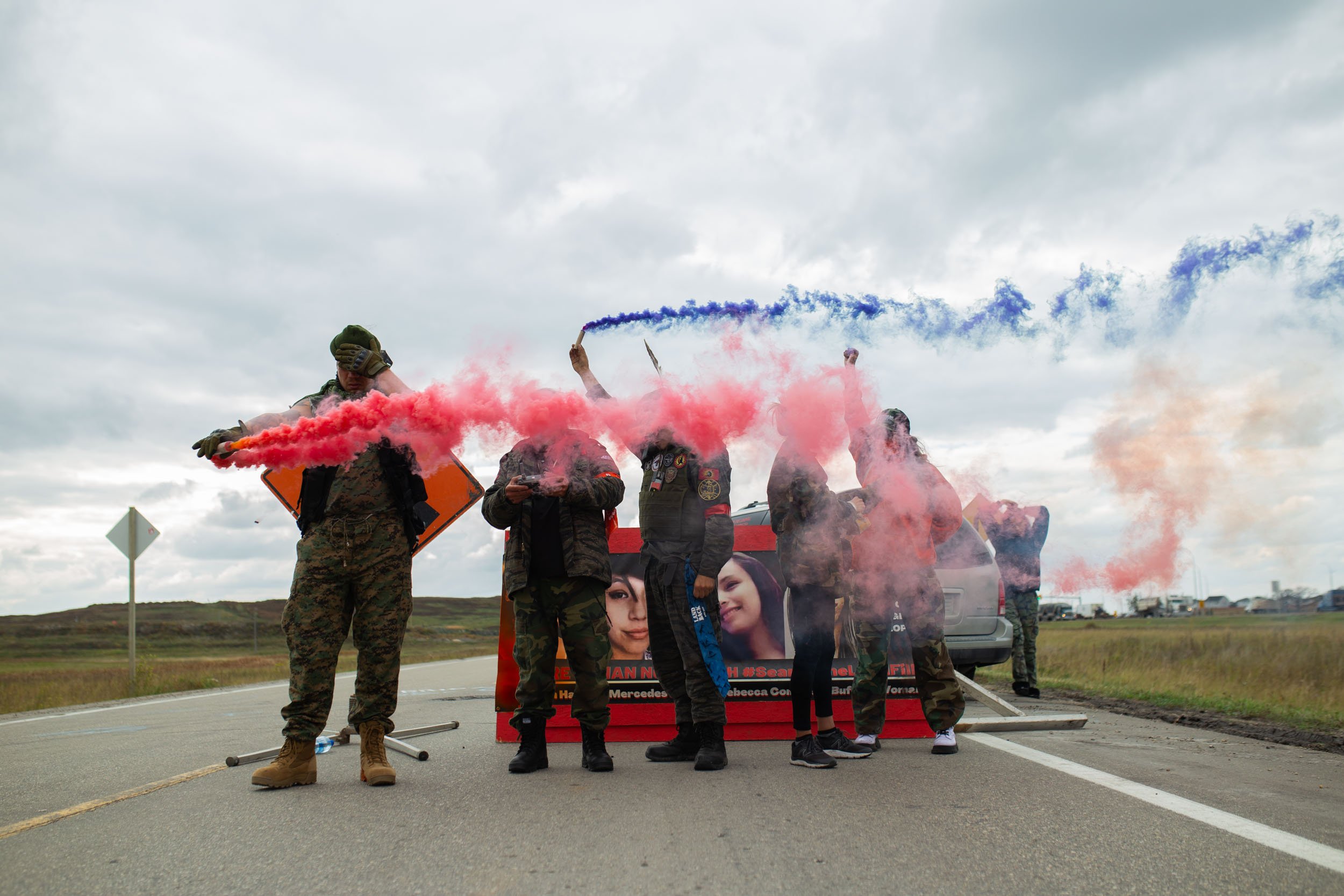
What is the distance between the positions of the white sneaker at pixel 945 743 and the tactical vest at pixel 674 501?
6.15ft

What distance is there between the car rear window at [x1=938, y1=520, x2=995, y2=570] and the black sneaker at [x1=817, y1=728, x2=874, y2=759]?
2.90 metres

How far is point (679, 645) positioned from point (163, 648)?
79569 millimetres

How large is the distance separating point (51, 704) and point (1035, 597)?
13929mm

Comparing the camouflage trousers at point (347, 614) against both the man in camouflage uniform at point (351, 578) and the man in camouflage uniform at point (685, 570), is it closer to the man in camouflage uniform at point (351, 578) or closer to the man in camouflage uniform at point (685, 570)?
the man in camouflage uniform at point (351, 578)

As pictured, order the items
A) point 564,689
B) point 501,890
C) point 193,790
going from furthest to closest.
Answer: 1. point 564,689
2. point 193,790
3. point 501,890

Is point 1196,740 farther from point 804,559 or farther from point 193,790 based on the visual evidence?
point 193,790

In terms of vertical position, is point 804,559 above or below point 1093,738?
above

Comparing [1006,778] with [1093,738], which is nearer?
[1006,778]

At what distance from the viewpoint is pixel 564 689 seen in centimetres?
607

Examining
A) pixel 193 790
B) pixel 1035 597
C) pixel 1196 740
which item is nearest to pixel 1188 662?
pixel 1035 597

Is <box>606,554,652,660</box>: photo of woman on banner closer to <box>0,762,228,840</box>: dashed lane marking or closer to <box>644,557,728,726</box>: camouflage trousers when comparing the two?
<box>644,557,728,726</box>: camouflage trousers

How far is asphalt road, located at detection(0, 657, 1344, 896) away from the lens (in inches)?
111

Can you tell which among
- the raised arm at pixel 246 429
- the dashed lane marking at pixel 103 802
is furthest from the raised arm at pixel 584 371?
the dashed lane marking at pixel 103 802

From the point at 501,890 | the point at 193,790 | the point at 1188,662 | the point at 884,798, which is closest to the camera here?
the point at 501,890
